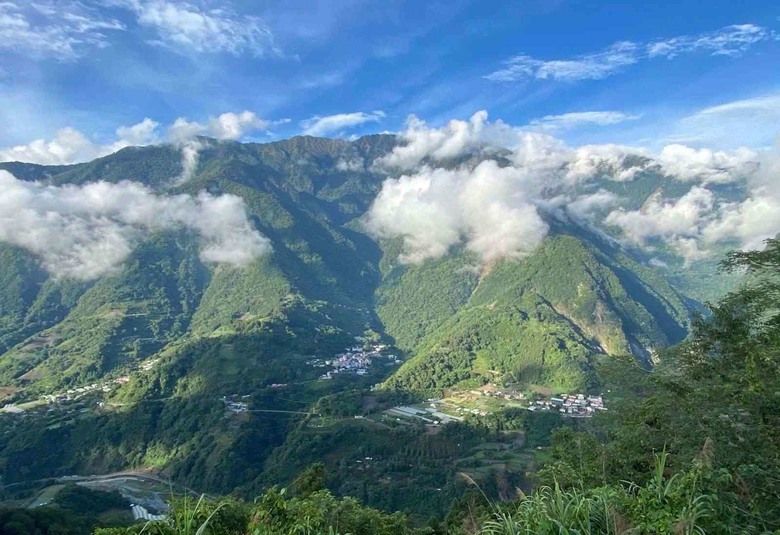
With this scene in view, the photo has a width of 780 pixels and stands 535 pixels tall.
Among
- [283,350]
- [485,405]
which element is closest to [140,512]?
[485,405]

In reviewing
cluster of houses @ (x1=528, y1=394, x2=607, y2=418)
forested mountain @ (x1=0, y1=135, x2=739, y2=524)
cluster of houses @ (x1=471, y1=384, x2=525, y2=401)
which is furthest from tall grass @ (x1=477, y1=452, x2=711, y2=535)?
cluster of houses @ (x1=471, y1=384, x2=525, y2=401)

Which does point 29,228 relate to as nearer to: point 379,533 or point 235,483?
point 235,483

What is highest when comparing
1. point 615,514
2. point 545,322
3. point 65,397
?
point 615,514

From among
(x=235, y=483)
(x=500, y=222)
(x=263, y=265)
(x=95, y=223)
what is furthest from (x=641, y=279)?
(x=95, y=223)

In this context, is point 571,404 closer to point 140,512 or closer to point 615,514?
point 140,512

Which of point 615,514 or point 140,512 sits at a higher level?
point 615,514

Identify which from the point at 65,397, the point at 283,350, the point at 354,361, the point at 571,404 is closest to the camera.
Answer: the point at 571,404
